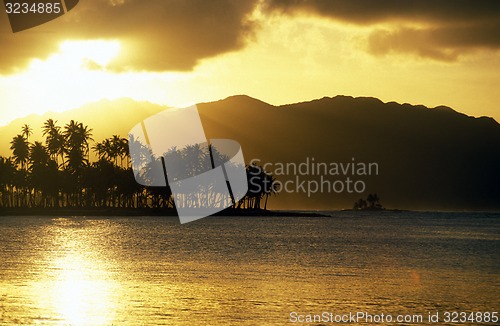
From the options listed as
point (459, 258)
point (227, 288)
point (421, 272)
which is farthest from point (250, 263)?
point (459, 258)

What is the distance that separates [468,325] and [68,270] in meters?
30.1

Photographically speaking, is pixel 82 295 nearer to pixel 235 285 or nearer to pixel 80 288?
pixel 80 288

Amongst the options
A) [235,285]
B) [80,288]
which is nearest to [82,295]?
[80,288]

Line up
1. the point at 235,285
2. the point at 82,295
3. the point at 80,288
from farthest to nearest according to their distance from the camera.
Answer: the point at 235,285 < the point at 80,288 < the point at 82,295

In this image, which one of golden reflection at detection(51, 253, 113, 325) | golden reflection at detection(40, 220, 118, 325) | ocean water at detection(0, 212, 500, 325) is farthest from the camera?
ocean water at detection(0, 212, 500, 325)

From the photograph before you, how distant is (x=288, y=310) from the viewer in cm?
3653

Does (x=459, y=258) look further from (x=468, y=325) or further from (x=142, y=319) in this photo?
(x=142, y=319)

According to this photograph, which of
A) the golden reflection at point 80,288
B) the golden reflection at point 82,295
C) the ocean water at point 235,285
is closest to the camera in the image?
the golden reflection at point 82,295

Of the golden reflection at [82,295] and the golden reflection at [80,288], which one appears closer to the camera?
the golden reflection at [82,295]

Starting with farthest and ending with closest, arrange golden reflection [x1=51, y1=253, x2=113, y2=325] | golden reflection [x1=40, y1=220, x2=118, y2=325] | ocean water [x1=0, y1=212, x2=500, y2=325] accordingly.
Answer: ocean water [x1=0, y1=212, x2=500, y2=325] → golden reflection [x1=40, y1=220, x2=118, y2=325] → golden reflection [x1=51, y1=253, x2=113, y2=325]

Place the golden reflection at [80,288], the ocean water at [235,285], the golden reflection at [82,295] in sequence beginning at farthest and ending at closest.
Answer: the ocean water at [235,285]
the golden reflection at [80,288]
the golden reflection at [82,295]

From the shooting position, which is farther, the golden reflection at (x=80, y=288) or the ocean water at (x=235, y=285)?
the ocean water at (x=235, y=285)

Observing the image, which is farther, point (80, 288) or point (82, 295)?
point (80, 288)

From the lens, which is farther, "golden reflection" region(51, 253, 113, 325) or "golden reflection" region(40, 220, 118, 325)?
"golden reflection" region(40, 220, 118, 325)
